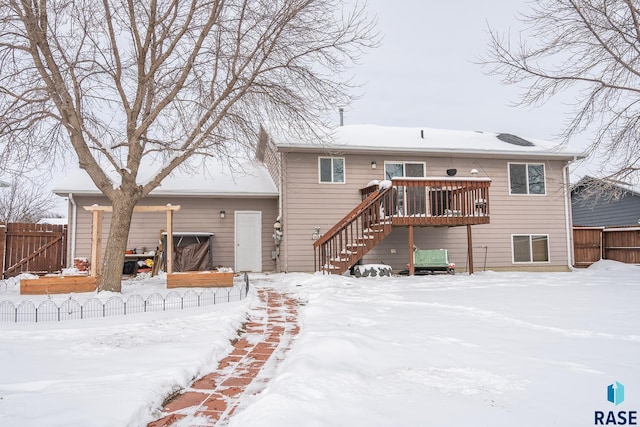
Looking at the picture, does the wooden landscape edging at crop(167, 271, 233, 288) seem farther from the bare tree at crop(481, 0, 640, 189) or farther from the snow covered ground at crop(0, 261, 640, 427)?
the bare tree at crop(481, 0, 640, 189)

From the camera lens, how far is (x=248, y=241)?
1292cm

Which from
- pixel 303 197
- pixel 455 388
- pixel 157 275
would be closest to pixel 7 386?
pixel 455 388

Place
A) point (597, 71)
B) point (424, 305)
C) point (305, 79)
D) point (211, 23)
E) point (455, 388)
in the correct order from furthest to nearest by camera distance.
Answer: point (597, 71) → point (305, 79) → point (211, 23) → point (424, 305) → point (455, 388)

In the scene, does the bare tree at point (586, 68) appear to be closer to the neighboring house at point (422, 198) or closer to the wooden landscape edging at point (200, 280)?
the neighboring house at point (422, 198)

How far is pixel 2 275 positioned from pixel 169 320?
8251 mm

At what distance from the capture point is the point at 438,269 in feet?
38.1

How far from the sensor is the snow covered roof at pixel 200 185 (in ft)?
38.8

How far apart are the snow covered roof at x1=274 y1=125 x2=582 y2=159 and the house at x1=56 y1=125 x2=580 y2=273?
0.04 m

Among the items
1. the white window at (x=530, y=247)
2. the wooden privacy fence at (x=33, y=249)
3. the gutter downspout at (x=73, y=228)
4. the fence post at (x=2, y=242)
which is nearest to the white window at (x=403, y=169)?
the white window at (x=530, y=247)

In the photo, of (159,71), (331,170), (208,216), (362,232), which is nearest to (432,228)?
(362,232)

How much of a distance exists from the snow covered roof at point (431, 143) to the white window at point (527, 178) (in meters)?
0.47

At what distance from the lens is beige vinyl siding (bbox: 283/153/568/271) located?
39.5 feet

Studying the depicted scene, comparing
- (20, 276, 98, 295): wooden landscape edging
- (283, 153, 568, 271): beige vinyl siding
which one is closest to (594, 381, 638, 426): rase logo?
(20, 276, 98, 295): wooden landscape edging

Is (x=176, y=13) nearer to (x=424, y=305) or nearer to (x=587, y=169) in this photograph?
(x=424, y=305)
